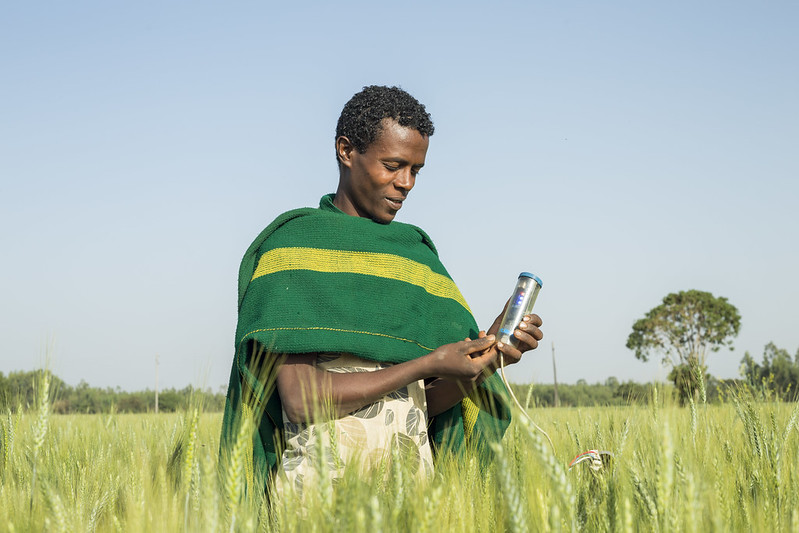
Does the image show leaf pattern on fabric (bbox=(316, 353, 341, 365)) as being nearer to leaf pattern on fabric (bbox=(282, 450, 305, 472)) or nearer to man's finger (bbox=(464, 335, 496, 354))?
leaf pattern on fabric (bbox=(282, 450, 305, 472))

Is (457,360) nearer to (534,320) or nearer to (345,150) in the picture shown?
(534,320)

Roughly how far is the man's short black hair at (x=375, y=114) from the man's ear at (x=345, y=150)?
0.02 metres

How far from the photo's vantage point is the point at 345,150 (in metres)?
2.80

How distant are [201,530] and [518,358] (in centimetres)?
126

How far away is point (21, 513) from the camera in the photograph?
1.97 metres

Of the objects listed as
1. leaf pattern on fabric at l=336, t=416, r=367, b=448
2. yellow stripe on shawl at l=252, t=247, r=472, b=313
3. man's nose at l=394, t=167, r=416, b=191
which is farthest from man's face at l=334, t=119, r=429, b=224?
leaf pattern on fabric at l=336, t=416, r=367, b=448

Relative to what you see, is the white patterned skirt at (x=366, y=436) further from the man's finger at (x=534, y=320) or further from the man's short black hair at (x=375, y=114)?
the man's short black hair at (x=375, y=114)

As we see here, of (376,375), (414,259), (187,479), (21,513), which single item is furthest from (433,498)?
(414,259)

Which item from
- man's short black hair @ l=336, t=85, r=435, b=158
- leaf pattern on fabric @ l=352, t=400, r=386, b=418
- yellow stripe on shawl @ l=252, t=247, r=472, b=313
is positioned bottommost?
leaf pattern on fabric @ l=352, t=400, r=386, b=418

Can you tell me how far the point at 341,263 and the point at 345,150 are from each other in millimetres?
496

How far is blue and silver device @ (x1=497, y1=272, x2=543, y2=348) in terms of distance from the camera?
245 cm

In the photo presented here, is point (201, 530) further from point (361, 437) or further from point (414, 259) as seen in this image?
point (414, 259)

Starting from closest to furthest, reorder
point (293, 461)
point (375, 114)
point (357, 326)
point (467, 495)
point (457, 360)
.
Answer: point (467, 495), point (457, 360), point (293, 461), point (357, 326), point (375, 114)

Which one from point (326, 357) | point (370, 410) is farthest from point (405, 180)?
point (370, 410)
